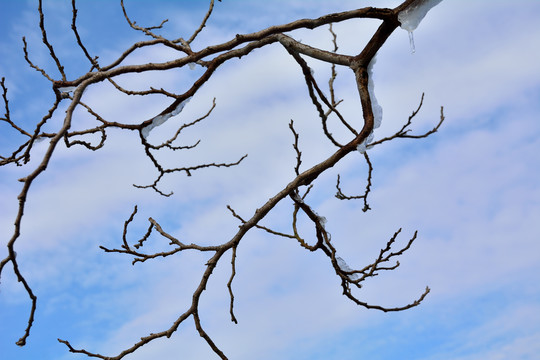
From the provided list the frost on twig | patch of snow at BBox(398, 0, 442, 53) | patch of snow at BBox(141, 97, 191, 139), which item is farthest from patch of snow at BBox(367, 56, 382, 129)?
patch of snow at BBox(141, 97, 191, 139)

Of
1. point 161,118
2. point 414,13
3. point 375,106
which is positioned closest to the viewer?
point 414,13

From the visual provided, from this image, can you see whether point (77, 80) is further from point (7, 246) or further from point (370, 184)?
point (370, 184)

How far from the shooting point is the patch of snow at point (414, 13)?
329 centimetres

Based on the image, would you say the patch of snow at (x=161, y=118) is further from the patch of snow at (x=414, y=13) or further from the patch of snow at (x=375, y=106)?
the patch of snow at (x=414, y=13)

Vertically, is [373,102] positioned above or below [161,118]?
below

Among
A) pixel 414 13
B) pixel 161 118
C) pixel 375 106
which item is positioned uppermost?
pixel 161 118

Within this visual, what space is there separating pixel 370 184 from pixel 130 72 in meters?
2.23

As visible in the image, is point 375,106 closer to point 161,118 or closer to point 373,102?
point 373,102

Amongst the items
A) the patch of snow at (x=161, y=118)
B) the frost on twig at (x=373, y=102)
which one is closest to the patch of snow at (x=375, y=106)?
the frost on twig at (x=373, y=102)

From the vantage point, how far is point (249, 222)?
3.45 meters

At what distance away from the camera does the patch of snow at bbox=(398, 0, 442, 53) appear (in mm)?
3287

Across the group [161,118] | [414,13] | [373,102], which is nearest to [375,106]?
[373,102]

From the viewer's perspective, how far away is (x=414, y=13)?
330cm

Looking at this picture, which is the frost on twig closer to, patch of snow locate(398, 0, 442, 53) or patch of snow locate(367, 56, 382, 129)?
patch of snow locate(367, 56, 382, 129)
